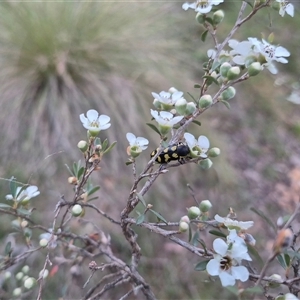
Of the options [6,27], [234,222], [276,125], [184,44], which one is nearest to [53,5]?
[6,27]

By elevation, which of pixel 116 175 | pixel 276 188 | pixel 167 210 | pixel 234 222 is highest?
pixel 234 222

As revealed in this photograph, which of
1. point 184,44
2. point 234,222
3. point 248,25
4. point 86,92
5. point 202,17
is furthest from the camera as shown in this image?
point 248,25

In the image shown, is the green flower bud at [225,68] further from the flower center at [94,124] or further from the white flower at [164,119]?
the flower center at [94,124]

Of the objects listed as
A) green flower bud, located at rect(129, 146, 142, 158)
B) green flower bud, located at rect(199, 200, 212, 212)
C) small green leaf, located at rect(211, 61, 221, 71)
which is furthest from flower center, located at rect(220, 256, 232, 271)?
small green leaf, located at rect(211, 61, 221, 71)

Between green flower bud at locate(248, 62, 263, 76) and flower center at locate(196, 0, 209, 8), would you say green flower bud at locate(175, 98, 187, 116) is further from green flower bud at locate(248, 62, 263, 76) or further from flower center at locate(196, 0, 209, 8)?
flower center at locate(196, 0, 209, 8)

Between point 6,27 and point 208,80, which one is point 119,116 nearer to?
point 6,27

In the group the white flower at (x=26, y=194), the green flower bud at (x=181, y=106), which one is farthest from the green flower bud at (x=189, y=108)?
the white flower at (x=26, y=194)

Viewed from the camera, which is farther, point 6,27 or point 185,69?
point 185,69

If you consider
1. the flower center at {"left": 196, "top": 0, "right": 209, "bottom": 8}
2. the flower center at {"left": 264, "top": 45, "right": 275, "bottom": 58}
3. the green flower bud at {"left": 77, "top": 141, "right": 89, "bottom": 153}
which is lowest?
the green flower bud at {"left": 77, "top": 141, "right": 89, "bottom": 153}
